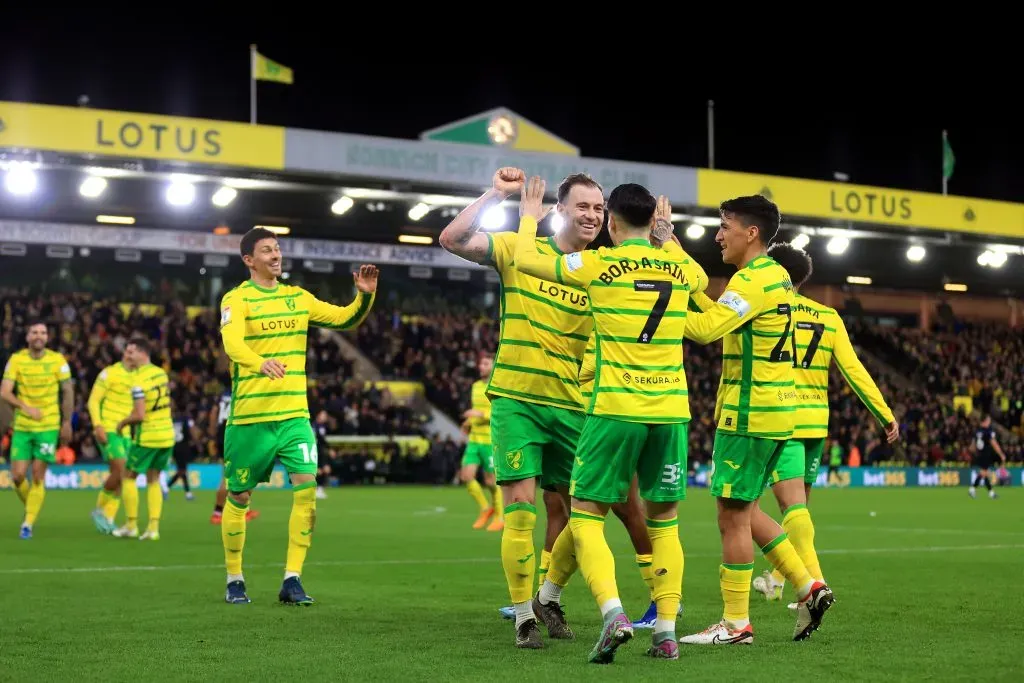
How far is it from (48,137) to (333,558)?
45.3 feet

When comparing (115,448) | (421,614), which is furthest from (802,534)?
(115,448)

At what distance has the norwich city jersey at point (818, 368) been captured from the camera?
851 cm

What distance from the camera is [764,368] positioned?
24.3ft

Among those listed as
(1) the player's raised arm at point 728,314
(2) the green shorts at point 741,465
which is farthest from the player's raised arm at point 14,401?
(1) the player's raised arm at point 728,314

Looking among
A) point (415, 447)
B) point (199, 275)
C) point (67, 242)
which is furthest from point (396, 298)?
point (67, 242)

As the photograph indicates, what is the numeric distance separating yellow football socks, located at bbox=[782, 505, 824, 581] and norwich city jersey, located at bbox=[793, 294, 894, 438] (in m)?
0.54

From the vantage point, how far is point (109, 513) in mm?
16781

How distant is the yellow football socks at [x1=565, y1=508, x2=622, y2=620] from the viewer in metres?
6.23

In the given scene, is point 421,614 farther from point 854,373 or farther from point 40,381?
point 40,381

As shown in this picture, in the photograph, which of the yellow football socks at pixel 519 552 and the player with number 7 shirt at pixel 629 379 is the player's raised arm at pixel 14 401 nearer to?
the yellow football socks at pixel 519 552

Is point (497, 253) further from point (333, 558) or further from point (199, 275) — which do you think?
point (199, 275)

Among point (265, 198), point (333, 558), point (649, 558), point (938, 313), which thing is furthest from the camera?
point (938, 313)

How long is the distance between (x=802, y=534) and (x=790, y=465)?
0.48 m

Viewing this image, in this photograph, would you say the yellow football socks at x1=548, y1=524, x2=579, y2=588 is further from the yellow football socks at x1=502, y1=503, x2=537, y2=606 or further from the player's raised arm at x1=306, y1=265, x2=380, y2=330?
the player's raised arm at x1=306, y1=265, x2=380, y2=330
